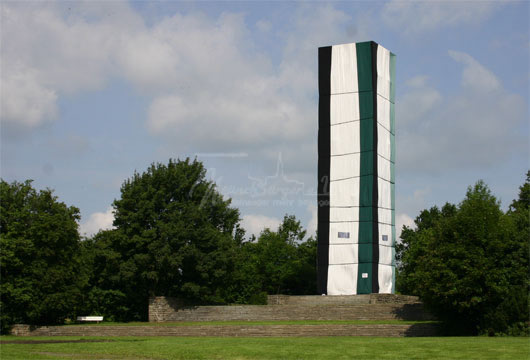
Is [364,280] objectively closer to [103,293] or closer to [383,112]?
[383,112]

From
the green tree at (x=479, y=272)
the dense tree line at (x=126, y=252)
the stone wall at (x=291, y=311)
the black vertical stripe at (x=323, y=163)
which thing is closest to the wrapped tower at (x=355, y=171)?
the black vertical stripe at (x=323, y=163)

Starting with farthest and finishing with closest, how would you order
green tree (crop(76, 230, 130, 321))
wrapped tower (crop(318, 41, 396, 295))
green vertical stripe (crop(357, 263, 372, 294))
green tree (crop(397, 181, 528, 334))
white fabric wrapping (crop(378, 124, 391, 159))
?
white fabric wrapping (crop(378, 124, 391, 159))
wrapped tower (crop(318, 41, 396, 295))
green vertical stripe (crop(357, 263, 372, 294))
green tree (crop(76, 230, 130, 321))
green tree (crop(397, 181, 528, 334))

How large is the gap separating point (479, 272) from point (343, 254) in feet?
58.1

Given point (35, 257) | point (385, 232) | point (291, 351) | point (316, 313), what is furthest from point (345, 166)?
point (291, 351)

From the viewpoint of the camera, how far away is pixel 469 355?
56.3ft

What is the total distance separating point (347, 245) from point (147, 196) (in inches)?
587

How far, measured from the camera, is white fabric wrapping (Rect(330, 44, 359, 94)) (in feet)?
152

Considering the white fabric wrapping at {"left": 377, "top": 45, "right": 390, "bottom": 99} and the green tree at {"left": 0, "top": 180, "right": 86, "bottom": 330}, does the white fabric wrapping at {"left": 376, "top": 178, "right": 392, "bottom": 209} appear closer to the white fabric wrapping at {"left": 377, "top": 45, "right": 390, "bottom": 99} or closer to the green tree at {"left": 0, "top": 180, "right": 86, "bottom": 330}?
the white fabric wrapping at {"left": 377, "top": 45, "right": 390, "bottom": 99}

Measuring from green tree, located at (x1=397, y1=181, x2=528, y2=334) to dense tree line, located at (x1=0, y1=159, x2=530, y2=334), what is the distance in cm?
5

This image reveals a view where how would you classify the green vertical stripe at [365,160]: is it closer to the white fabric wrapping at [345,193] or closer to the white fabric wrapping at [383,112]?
the white fabric wrapping at [345,193]

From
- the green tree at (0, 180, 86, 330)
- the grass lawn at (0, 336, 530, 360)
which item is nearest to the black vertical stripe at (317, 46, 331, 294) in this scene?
the green tree at (0, 180, 86, 330)

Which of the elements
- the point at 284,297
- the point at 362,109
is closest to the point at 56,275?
the point at 284,297

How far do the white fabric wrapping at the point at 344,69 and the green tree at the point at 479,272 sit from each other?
18.5 m

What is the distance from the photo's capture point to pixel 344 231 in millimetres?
44688
